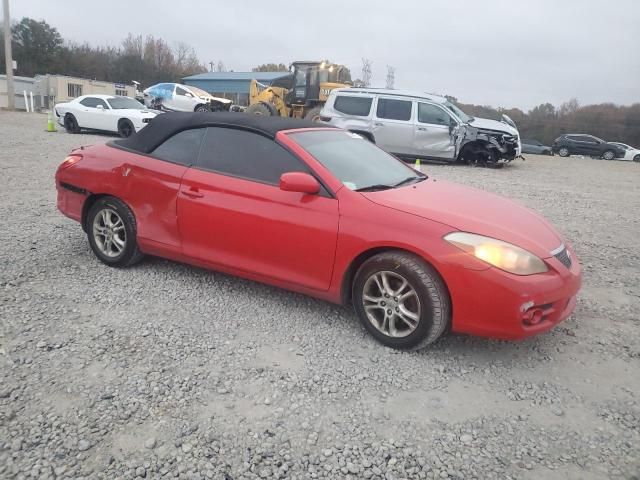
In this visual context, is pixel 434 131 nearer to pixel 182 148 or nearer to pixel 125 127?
pixel 125 127

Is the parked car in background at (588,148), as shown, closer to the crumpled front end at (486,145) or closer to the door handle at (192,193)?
the crumpled front end at (486,145)

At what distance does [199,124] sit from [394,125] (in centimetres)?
991

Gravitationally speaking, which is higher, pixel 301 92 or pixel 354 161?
pixel 301 92

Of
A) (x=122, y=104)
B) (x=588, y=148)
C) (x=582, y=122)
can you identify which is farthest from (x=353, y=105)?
(x=582, y=122)

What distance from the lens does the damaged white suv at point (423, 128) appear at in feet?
42.9

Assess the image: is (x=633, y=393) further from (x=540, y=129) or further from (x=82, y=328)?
(x=540, y=129)

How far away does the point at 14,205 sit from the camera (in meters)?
6.30

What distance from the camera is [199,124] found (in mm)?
4059

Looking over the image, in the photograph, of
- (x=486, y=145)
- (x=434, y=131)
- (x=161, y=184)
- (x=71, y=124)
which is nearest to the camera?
(x=161, y=184)

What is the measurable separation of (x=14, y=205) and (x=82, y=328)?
396 cm

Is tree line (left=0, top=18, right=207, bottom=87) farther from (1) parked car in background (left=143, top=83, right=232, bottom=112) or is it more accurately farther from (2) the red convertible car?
A: (2) the red convertible car

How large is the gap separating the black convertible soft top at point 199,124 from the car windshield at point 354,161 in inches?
7.3

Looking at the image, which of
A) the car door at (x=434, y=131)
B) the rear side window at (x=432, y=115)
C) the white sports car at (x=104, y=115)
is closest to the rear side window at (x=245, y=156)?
the car door at (x=434, y=131)

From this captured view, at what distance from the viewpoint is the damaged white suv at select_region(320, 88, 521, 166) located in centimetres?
1309
